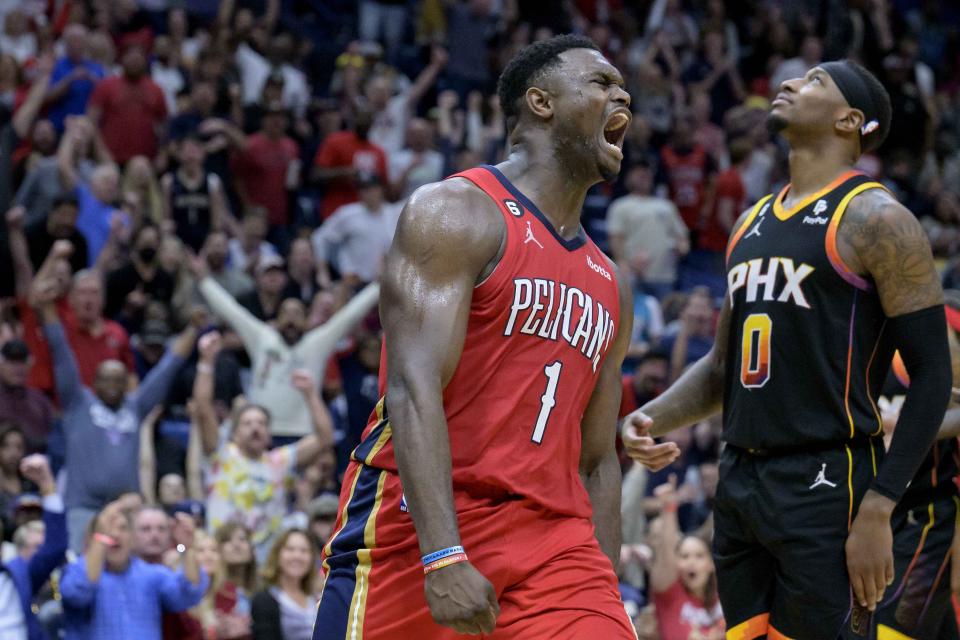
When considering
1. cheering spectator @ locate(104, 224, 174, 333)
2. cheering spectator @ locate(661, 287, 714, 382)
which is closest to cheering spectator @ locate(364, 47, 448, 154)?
cheering spectator @ locate(104, 224, 174, 333)

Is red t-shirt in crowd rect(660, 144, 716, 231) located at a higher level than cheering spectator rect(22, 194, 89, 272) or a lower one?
lower

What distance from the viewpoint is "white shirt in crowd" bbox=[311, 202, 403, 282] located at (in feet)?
46.6

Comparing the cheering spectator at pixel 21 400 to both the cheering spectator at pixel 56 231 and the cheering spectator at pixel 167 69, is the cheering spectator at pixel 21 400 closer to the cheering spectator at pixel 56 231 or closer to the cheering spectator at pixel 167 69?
the cheering spectator at pixel 56 231

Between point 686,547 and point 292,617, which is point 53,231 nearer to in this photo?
point 292,617

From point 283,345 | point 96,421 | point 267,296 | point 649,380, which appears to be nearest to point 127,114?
point 267,296

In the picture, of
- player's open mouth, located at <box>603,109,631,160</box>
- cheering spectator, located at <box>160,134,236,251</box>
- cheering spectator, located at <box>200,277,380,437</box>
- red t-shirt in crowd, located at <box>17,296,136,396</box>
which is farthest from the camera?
cheering spectator, located at <box>160,134,236,251</box>

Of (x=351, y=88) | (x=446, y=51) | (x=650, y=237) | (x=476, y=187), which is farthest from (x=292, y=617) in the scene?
(x=446, y=51)

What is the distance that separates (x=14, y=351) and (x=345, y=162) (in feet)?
17.0

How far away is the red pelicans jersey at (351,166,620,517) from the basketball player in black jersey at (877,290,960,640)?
1.84 m

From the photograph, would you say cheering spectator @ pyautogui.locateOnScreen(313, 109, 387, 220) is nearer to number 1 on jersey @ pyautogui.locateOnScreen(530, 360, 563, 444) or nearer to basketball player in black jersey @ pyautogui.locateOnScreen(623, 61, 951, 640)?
basketball player in black jersey @ pyautogui.locateOnScreen(623, 61, 951, 640)

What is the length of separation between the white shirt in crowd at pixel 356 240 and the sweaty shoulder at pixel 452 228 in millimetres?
10075

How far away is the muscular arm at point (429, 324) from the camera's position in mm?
3750

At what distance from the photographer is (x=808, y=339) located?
4926mm

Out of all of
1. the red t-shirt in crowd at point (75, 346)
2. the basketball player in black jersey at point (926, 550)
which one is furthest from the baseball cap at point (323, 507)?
the basketball player in black jersey at point (926, 550)
